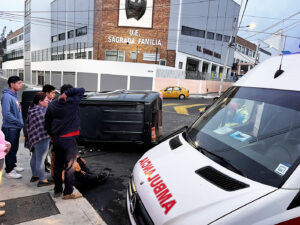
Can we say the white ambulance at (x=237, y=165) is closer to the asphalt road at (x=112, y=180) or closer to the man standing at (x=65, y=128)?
the asphalt road at (x=112, y=180)

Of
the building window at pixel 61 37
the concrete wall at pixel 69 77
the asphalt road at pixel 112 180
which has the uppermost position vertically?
the building window at pixel 61 37

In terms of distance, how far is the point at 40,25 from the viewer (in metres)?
43.7

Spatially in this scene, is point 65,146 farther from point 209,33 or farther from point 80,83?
point 209,33

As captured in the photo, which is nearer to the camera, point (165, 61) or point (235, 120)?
point (235, 120)

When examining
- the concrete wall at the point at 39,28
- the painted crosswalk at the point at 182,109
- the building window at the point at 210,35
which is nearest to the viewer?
the painted crosswalk at the point at 182,109

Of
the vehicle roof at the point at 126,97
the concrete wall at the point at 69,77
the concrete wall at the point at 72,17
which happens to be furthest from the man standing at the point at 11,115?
the concrete wall at the point at 72,17

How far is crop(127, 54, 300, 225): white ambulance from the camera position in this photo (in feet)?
5.22

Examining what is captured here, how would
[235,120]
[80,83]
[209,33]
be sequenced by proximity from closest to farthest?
[235,120] < [80,83] < [209,33]

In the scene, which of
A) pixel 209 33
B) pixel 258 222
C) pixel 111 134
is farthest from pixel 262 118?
pixel 209 33

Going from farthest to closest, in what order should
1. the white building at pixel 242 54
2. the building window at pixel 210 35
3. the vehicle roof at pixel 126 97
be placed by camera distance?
the white building at pixel 242 54 < the building window at pixel 210 35 < the vehicle roof at pixel 126 97

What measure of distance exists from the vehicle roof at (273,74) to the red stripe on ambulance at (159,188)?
4.95ft

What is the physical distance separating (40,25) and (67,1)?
10350 millimetres

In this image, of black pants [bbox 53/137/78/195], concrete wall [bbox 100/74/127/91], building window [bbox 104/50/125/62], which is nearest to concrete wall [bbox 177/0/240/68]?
building window [bbox 104/50/125/62]

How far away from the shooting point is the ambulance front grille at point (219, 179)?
1.74 meters
